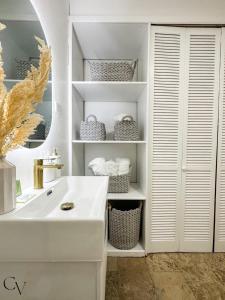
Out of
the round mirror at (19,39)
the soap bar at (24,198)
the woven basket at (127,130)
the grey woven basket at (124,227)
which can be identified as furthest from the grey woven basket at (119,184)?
the soap bar at (24,198)

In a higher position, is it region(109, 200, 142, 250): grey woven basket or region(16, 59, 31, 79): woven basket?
region(16, 59, 31, 79): woven basket

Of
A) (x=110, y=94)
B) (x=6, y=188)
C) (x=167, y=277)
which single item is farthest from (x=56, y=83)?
(x=167, y=277)

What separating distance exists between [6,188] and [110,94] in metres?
1.63

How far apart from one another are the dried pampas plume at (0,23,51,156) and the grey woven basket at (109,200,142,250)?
136cm

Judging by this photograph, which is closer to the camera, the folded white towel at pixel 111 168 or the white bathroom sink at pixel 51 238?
the white bathroom sink at pixel 51 238

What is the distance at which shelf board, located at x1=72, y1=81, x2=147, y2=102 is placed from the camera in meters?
1.83

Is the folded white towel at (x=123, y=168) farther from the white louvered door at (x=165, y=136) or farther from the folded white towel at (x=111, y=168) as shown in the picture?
the white louvered door at (x=165, y=136)

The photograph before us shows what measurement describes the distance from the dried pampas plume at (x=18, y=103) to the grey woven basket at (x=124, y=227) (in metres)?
1.36

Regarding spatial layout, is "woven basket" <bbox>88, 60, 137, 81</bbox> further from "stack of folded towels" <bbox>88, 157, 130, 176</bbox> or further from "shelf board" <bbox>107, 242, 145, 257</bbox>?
"shelf board" <bbox>107, 242, 145, 257</bbox>

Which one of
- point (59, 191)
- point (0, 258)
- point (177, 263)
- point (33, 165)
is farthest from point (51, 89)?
point (177, 263)

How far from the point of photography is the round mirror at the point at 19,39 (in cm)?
88

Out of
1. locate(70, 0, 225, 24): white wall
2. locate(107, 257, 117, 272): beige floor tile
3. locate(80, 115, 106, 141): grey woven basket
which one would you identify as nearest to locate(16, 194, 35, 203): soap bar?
locate(80, 115, 106, 141): grey woven basket

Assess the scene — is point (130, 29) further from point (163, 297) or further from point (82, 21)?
point (163, 297)

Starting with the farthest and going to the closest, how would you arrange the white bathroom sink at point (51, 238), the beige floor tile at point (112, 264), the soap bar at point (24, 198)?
1. the beige floor tile at point (112, 264)
2. the soap bar at point (24, 198)
3. the white bathroom sink at point (51, 238)
